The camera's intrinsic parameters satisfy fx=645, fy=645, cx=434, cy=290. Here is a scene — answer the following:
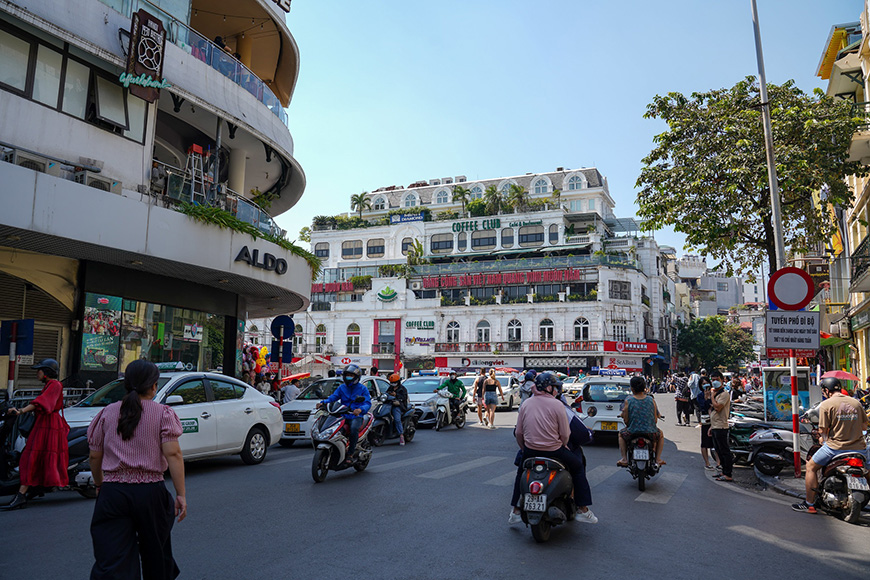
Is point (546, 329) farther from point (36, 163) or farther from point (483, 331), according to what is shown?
point (36, 163)

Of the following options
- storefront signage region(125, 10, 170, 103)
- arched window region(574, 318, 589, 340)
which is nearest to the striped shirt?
A: storefront signage region(125, 10, 170, 103)

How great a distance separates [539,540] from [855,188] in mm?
23807

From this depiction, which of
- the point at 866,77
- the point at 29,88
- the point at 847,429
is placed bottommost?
the point at 847,429

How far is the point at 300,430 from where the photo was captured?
48.0ft

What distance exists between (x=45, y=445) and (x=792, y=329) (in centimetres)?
1055

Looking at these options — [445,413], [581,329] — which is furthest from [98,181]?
[581,329]

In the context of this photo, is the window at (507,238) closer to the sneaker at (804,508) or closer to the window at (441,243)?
the window at (441,243)

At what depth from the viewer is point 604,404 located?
1475 centimetres

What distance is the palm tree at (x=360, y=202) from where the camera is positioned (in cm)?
8088

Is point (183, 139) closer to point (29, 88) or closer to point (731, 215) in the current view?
point (29, 88)

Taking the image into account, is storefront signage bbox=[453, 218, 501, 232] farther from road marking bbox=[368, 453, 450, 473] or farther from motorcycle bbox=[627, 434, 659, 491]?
motorcycle bbox=[627, 434, 659, 491]

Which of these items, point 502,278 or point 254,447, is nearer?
point 254,447

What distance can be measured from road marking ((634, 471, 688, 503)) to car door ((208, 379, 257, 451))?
21.8 ft

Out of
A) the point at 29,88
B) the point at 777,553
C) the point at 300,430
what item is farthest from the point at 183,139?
the point at 777,553
